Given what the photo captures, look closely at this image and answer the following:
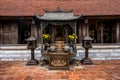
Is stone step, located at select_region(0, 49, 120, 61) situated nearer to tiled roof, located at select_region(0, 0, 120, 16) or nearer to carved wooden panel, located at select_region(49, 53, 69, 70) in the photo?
carved wooden panel, located at select_region(49, 53, 69, 70)

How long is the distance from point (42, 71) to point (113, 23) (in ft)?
28.0

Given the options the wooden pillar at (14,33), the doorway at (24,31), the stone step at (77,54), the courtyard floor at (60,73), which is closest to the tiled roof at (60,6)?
the wooden pillar at (14,33)

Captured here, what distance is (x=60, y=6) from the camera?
1543cm

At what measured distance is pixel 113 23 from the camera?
15.8m

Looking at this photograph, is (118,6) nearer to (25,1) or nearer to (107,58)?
(107,58)

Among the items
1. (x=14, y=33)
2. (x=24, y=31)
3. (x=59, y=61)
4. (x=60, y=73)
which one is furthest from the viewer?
(x=24, y=31)

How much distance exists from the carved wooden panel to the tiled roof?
18.4 ft

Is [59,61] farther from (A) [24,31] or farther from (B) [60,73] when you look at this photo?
(A) [24,31]

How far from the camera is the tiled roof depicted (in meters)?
14.6

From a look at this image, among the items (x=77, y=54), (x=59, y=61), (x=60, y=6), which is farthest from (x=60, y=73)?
(x=60, y=6)

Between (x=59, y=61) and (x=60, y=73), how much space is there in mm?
901

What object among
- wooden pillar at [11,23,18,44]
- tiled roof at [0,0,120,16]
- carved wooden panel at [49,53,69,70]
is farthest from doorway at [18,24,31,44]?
carved wooden panel at [49,53,69,70]

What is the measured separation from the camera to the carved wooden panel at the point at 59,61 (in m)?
9.48

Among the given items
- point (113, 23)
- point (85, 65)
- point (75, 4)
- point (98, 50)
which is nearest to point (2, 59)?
point (85, 65)
